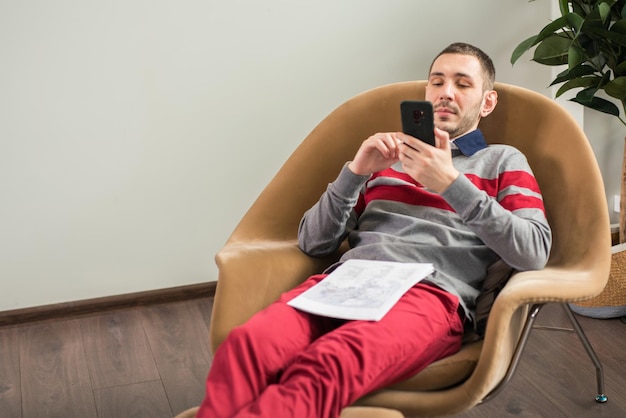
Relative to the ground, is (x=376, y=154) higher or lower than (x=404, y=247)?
higher

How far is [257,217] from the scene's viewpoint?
90.6 inches

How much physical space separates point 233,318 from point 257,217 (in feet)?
1.28

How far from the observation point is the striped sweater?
1912mm

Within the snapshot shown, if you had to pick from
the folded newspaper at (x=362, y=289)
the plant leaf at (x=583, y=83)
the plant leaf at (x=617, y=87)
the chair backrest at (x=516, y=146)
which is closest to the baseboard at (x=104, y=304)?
the chair backrest at (x=516, y=146)

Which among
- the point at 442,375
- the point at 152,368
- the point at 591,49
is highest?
the point at 591,49

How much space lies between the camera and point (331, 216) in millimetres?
2090

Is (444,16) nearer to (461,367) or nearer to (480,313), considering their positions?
(480,313)

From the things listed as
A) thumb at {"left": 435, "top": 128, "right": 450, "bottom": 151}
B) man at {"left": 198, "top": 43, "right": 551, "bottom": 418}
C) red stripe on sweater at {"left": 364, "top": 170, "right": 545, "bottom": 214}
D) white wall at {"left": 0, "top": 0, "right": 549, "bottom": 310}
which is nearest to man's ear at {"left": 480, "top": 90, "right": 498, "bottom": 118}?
man at {"left": 198, "top": 43, "right": 551, "bottom": 418}

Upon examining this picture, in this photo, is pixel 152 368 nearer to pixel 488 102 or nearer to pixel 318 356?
pixel 318 356

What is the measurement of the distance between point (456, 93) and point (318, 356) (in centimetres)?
85

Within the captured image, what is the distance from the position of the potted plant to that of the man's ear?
29.8 inches

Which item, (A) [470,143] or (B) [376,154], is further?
(A) [470,143]

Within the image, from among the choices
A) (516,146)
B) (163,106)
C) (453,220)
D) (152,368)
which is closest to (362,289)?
(453,220)

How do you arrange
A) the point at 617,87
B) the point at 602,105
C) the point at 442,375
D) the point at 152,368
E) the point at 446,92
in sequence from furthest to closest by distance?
the point at 602,105
the point at 617,87
the point at 152,368
the point at 446,92
the point at 442,375
